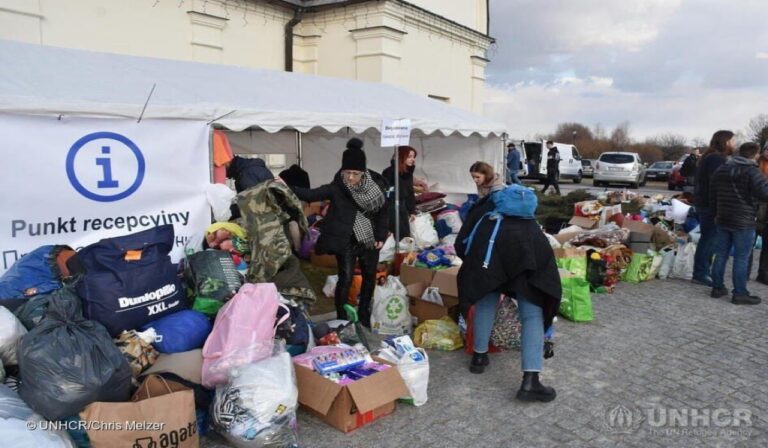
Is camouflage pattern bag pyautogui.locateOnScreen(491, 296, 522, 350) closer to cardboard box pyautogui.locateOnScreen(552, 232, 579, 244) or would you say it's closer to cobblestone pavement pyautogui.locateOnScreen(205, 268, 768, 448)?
cobblestone pavement pyautogui.locateOnScreen(205, 268, 768, 448)

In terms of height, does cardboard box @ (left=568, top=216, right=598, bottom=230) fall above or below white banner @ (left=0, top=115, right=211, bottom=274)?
below

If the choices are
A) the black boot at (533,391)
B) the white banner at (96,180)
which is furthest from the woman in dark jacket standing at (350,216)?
the black boot at (533,391)

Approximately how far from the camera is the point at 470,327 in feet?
15.0

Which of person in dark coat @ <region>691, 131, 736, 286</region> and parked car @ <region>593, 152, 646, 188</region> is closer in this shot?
person in dark coat @ <region>691, 131, 736, 286</region>

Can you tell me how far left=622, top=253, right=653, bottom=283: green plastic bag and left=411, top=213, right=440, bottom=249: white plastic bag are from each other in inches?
97.4

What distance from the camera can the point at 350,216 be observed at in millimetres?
4852

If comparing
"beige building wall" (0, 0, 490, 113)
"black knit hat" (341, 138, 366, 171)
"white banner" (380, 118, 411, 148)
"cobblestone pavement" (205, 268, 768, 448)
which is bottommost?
"cobblestone pavement" (205, 268, 768, 448)

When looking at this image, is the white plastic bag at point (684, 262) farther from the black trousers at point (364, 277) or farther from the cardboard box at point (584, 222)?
the black trousers at point (364, 277)

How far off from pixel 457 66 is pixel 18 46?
11969 mm

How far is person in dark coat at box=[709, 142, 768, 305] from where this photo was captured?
5836 mm

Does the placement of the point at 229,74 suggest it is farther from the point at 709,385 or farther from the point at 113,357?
the point at 709,385

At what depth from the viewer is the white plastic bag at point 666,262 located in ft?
23.7

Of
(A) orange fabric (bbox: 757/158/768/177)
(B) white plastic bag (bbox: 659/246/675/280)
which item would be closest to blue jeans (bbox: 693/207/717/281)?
(B) white plastic bag (bbox: 659/246/675/280)

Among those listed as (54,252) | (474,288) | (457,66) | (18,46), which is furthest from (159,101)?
(457,66)
